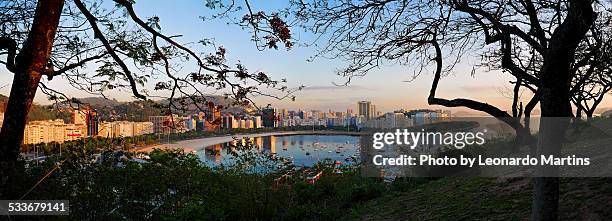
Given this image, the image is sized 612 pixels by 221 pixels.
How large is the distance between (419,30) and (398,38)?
0.26 m

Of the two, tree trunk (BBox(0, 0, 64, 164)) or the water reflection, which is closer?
tree trunk (BBox(0, 0, 64, 164))

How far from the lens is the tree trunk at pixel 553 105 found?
289cm

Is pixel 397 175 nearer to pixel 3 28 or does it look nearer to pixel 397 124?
pixel 397 124

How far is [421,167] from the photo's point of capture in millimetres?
8125

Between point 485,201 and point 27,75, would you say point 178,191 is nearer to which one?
point 27,75

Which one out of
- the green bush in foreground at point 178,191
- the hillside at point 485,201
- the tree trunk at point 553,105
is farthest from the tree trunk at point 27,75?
the tree trunk at point 553,105

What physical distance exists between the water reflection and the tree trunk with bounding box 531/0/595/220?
4.61 meters

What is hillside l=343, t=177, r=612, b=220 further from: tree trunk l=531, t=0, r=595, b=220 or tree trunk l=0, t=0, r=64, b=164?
tree trunk l=0, t=0, r=64, b=164

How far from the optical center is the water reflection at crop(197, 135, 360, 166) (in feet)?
23.6

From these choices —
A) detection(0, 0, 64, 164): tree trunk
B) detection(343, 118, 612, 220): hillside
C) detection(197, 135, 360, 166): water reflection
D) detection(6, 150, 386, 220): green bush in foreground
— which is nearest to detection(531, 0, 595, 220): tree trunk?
detection(343, 118, 612, 220): hillside

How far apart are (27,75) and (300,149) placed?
9.06m

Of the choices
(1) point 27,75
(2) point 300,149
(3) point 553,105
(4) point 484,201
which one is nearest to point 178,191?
(1) point 27,75

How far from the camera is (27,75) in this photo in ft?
11.2

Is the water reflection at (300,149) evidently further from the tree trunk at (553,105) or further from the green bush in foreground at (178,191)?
the tree trunk at (553,105)
